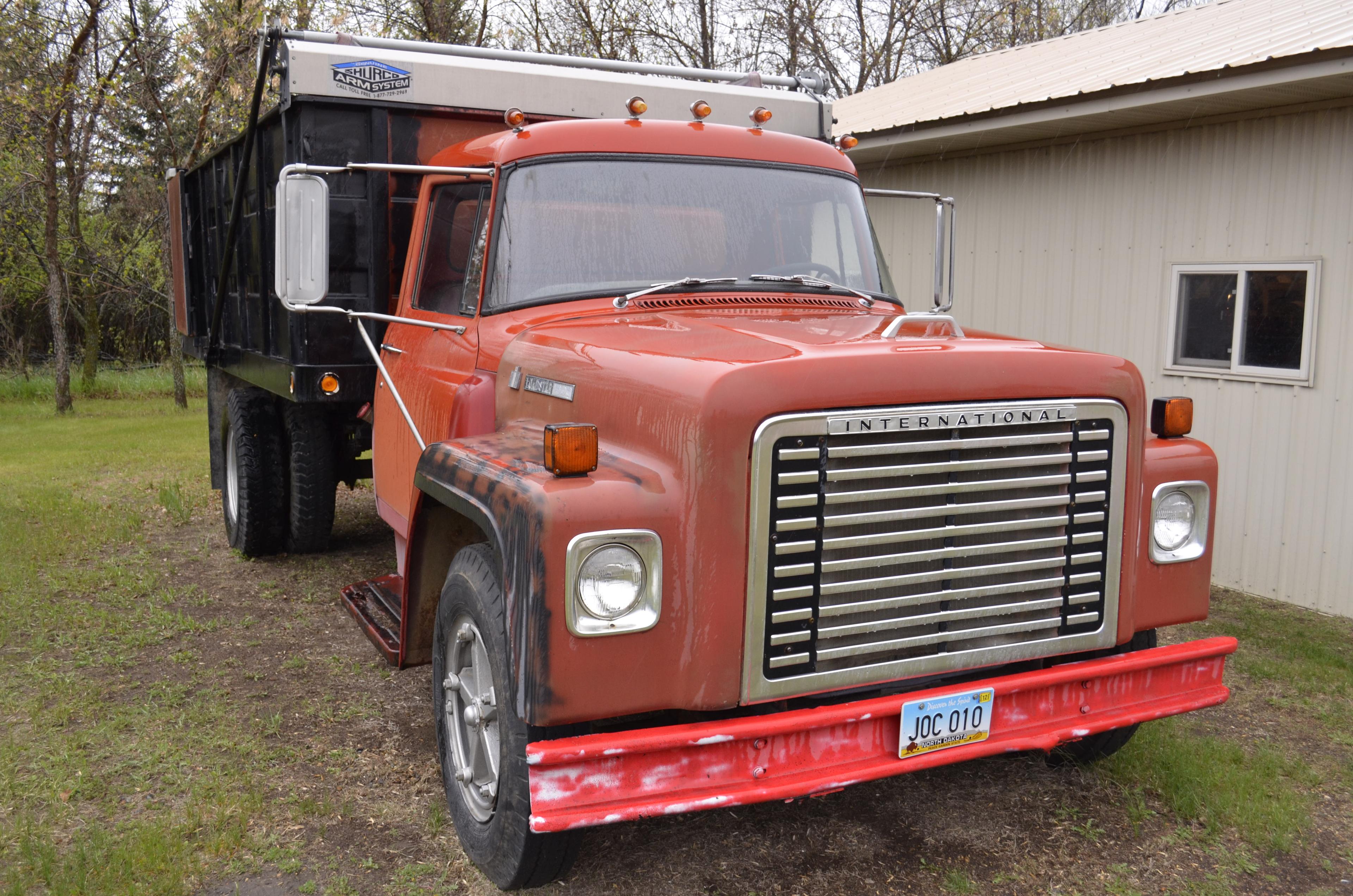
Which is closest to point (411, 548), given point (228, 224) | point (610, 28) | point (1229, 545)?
point (228, 224)

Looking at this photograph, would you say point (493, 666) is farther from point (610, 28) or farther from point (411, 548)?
point (610, 28)

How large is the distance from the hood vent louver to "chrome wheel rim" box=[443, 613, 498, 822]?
1.34 m

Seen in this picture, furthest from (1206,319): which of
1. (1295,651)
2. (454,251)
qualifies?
(454,251)

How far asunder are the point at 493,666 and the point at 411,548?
2.92 ft

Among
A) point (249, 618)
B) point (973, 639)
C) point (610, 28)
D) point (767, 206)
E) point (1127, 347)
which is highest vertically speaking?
point (610, 28)

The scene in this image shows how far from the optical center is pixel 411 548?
386cm

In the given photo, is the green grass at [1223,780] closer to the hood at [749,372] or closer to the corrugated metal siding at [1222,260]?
the hood at [749,372]

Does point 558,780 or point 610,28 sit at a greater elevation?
point 610,28

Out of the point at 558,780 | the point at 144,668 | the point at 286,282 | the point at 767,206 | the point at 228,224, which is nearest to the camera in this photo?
the point at 558,780

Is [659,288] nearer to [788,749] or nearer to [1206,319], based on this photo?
[788,749]

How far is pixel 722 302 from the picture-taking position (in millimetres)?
4070

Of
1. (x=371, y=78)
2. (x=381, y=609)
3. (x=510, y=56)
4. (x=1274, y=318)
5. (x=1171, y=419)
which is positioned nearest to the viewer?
(x=1171, y=419)

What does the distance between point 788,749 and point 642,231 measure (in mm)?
2147

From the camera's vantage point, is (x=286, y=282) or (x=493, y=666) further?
(x=286, y=282)
